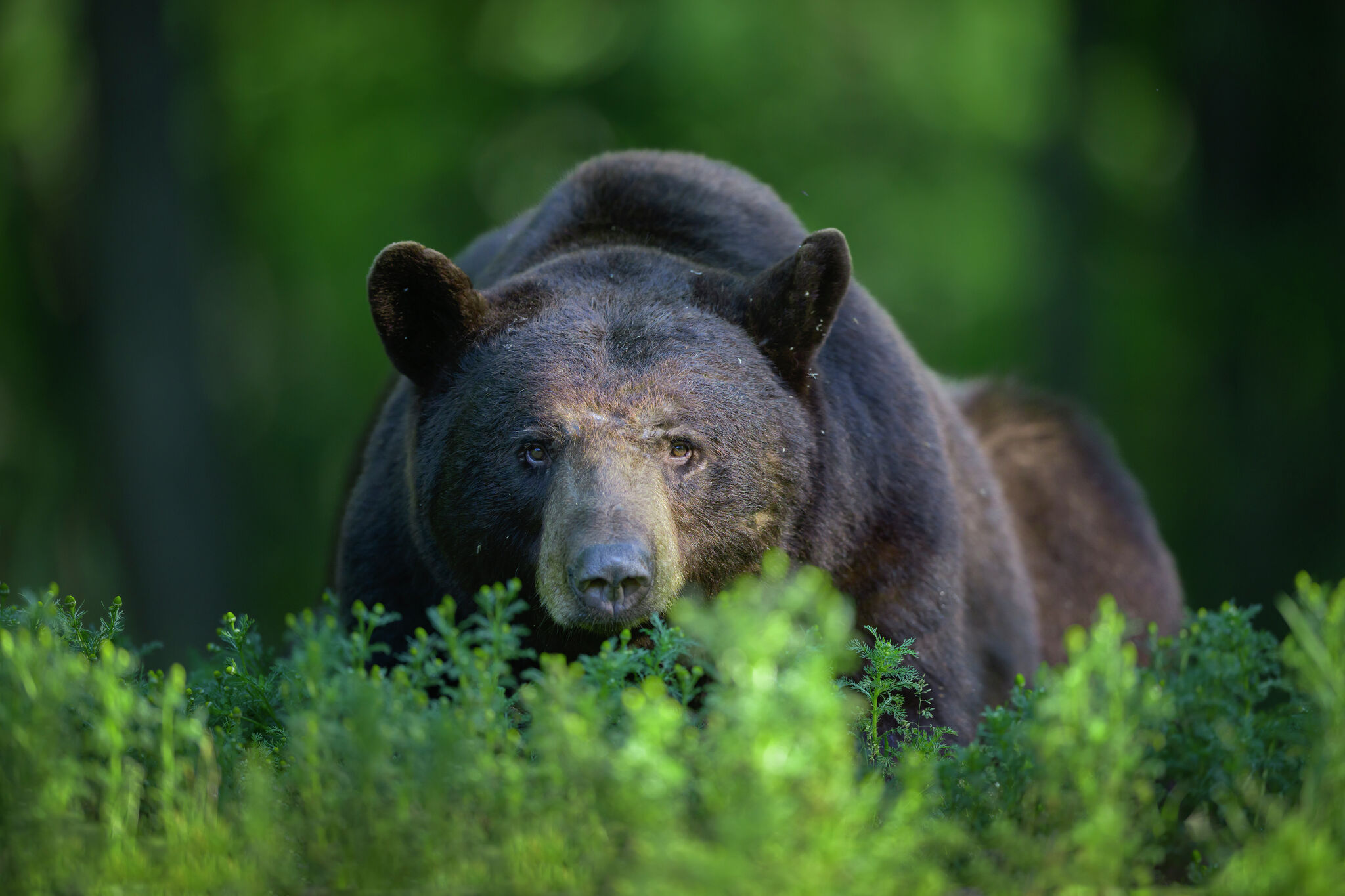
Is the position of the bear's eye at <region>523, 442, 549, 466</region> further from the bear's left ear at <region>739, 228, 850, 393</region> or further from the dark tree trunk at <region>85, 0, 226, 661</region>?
the dark tree trunk at <region>85, 0, 226, 661</region>

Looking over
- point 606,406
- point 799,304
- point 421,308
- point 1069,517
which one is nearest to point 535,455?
point 606,406

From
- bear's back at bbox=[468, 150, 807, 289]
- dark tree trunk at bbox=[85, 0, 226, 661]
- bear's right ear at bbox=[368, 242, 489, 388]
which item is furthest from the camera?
dark tree trunk at bbox=[85, 0, 226, 661]

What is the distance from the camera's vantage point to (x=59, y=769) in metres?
3.23

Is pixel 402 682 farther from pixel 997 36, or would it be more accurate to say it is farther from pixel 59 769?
pixel 997 36

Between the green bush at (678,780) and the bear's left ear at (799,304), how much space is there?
149 centimetres

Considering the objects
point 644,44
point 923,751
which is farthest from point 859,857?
point 644,44

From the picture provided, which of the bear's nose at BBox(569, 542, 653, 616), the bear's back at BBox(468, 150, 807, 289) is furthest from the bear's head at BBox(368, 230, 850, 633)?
the bear's back at BBox(468, 150, 807, 289)

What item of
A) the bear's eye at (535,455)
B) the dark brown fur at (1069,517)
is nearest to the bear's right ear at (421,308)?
the bear's eye at (535,455)

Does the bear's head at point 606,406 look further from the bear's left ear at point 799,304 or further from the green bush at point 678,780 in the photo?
the green bush at point 678,780

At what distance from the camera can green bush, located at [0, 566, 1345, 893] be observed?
277 cm

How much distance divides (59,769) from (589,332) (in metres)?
2.38

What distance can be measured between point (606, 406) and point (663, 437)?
221 millimetres

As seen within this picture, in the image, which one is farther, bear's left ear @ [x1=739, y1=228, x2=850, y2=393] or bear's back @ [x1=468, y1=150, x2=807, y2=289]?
bear's back @ [x1=468, y1=150, x2=807, y2=289]

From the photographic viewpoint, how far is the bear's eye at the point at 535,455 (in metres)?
4.77
